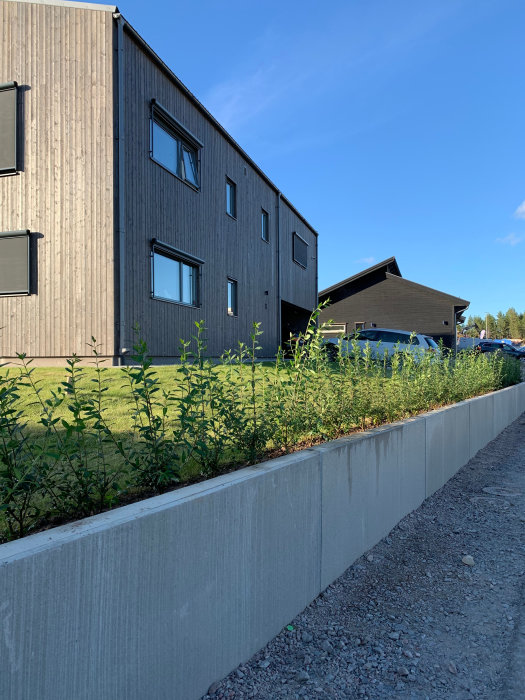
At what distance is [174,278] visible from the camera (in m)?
10.9

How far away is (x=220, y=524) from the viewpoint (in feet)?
6.61

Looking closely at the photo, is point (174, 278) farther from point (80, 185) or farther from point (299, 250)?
point (299, 250)

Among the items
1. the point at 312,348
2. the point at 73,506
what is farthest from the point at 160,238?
the point at 73,506

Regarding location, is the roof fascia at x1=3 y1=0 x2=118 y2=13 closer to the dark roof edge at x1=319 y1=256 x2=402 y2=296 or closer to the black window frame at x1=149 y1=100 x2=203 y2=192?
the black window frame at x1=149 y1=100 x2=203 y2=192

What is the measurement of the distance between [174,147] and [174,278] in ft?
10.3

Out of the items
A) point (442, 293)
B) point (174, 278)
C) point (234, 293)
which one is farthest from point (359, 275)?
point (174, 278)

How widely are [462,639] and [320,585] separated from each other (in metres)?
0.80

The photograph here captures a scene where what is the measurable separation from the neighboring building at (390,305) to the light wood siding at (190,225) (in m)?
14.1

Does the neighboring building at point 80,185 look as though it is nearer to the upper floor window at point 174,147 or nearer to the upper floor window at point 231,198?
the upper floor window at point 174,147

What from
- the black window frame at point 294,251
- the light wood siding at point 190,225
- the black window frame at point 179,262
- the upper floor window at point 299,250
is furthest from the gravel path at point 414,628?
the upper floor window at point 299,250

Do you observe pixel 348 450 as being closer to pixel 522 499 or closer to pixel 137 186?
pixel 522 499

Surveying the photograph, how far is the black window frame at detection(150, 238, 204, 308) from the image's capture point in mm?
9898

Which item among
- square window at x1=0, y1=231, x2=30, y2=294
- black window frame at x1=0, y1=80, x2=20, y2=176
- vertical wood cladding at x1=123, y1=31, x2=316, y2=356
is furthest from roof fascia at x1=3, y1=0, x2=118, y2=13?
square window at x1=0, y1=231, x2=30, y2=294

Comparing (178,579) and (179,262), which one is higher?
(179,262)
